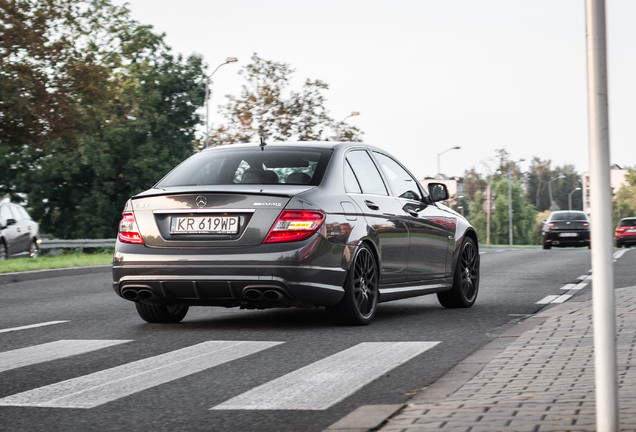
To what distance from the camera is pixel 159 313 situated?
29.8 ft

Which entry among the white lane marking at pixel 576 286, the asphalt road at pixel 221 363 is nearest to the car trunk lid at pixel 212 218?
the asphalt road at pixel 221 363

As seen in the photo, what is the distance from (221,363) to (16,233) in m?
21.1

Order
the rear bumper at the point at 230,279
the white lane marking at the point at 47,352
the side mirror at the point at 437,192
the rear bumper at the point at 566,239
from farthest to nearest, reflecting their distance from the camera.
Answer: the rear bumper at the point at 566,239 < the side mirror at the point at 437,192 < the rear bumper at the point at 230,279 < the white lane marking at the point at 47,352

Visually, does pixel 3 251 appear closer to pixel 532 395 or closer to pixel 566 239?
pixel 532 395

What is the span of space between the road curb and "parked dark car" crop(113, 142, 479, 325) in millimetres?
8435

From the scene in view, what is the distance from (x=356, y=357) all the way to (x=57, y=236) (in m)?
53.7

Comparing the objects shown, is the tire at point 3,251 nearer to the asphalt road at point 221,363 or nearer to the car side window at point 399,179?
the asphalt road at point 221,363

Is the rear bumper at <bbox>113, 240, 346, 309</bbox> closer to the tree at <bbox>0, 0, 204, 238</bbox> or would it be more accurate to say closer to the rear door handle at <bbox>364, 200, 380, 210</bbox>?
the rear door handle at <bbox>364, 200, 380, 210</bbox>

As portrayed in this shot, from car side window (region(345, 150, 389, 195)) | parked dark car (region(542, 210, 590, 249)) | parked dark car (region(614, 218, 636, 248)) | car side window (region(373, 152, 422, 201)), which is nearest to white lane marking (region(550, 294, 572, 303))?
car side window (region(373, 152, 422, 201))

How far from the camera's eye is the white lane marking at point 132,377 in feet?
17.4

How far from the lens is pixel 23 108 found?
1113 inches

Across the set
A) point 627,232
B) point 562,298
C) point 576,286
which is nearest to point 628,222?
point 627,232

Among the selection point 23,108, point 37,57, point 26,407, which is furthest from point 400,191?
point 37,57

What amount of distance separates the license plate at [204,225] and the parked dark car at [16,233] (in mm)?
18302
